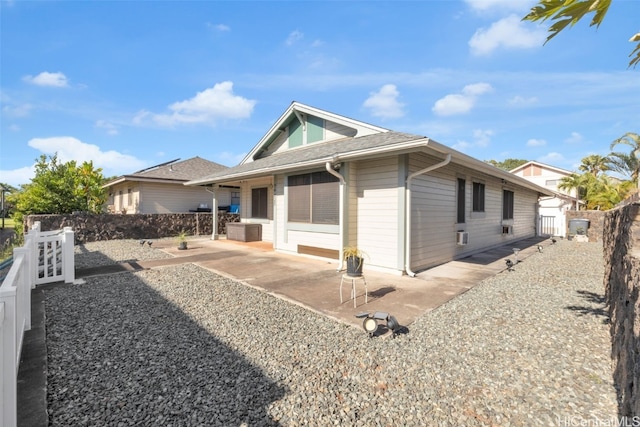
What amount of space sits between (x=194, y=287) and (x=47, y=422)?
11.3 ft

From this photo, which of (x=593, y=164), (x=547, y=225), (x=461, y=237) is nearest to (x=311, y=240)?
(x=461, y=237)

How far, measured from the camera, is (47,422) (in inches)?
75.6

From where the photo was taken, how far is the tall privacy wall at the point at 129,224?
1161 cm

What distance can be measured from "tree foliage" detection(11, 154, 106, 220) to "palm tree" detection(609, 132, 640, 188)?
29.7 meters

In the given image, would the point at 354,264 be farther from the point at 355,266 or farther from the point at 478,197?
the point at 478,197

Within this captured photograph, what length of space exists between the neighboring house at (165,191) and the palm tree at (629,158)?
24046mm

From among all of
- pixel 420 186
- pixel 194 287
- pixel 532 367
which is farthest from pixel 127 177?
pixel 532 367

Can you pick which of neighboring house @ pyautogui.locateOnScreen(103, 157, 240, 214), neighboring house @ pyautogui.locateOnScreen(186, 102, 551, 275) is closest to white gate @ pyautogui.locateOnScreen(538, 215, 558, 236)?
neighboring house @ pyautogui.locateOnScreen(186, 102, 551, 275)

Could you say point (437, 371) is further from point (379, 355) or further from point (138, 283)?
point (138, 283)

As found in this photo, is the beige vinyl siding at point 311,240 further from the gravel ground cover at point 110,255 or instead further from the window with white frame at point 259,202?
the gravel ground cover at point 110,255

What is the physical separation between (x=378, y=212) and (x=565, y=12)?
5.33 metres

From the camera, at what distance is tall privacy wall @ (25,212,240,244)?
11609 millimetres

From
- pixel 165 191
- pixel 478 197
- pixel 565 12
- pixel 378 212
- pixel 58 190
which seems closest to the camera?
pixel 565 12

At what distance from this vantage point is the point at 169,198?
55.7 feet
